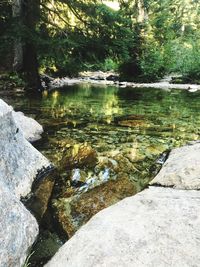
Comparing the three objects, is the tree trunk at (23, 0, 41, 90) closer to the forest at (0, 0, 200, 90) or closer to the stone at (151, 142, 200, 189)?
the forest at (0, 0, 200, 90)

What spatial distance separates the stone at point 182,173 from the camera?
11.8ft

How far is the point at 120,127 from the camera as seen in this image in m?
7.32

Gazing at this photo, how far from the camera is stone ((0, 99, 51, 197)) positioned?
3279 mm

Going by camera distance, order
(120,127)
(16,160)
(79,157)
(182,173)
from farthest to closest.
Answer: (120,127) → (79,157) → (182,173) → (16,160)

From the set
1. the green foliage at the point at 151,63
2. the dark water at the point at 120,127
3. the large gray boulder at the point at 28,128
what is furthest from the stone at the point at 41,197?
the green foliage at the point at 151,63

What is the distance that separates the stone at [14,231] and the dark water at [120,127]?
1.83 metres

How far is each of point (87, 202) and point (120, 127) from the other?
3852 millimetres

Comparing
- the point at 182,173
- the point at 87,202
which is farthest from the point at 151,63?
the point at 87,202

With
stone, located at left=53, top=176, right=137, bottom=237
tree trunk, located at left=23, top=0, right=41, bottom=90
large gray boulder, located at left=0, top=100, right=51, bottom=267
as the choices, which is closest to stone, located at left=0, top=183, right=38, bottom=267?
large gray boulder, located at left=0, top=100, right=51, bottom=267

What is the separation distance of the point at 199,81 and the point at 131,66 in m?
4.72

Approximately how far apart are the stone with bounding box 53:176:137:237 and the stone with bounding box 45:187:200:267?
1.48 feet

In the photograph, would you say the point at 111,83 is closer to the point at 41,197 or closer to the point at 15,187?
the point at 41,197

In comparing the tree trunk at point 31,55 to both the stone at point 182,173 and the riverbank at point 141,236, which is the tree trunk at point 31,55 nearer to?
the stone at point 182,173

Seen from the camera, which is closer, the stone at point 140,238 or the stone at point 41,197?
the stone at point 140,238
